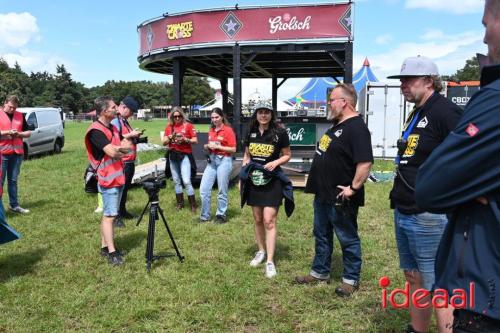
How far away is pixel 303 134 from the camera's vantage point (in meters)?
13.3

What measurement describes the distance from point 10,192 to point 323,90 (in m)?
21.3

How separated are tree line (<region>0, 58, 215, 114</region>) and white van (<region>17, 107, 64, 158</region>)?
59174 millimetres

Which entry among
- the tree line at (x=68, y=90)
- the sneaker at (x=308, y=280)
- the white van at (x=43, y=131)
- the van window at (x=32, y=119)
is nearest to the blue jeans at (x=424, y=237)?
the sneaker at (x=308, y=280)

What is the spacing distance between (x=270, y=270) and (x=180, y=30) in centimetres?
873

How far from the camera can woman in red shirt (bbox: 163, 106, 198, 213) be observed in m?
7.35

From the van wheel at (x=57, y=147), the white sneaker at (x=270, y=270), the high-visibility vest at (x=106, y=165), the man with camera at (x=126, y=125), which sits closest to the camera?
the white sneaker at (x=270, y=270)

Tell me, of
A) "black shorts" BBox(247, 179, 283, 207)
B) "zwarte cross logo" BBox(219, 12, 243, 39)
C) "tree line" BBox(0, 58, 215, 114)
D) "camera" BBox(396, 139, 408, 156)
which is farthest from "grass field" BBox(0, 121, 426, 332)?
"tree line" BBox(0, 58, 215, 114)

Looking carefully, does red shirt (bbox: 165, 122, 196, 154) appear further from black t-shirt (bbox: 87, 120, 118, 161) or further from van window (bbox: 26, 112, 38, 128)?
van window (bbox: 26, 112, 38, 128)

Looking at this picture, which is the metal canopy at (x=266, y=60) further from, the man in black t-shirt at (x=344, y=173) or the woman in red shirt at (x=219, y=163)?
the man in black t-shirt at (x=344, y=173)

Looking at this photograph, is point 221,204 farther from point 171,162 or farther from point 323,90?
point 323,90

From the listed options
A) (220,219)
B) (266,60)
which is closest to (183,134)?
(220,219)

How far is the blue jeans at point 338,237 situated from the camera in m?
4.05

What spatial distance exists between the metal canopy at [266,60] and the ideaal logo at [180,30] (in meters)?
0.41

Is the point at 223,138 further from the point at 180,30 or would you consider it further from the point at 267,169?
the point at 180,30
